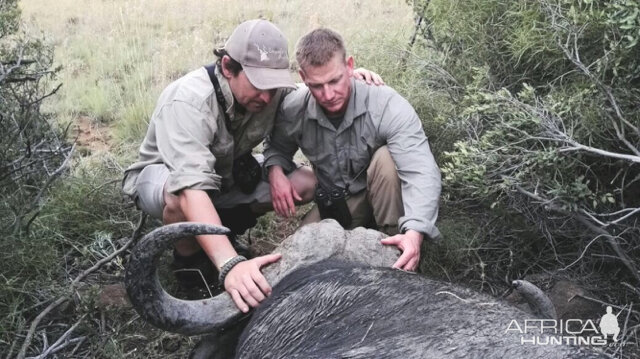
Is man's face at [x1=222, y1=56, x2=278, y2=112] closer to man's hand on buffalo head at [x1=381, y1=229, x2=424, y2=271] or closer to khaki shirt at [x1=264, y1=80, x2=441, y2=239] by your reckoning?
khaki shirt at [x1=264, y1=80, x2=441, y2=239]

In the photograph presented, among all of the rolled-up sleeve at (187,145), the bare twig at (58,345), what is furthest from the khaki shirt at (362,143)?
the bare twig at (58,345)

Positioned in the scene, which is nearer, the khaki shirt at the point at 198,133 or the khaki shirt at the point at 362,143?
the khaki shirt at the point at 198,133

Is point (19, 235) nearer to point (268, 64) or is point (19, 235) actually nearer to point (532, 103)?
point (268, 64)

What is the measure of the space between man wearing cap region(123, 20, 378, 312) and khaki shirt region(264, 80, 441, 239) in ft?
0.54

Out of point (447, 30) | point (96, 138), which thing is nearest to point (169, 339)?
point (447, 30)

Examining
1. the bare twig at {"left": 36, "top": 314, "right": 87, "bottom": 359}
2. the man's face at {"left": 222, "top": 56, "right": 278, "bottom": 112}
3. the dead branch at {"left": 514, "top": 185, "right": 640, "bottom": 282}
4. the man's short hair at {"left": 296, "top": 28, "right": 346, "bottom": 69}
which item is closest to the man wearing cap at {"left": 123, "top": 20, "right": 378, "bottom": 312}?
the man's face at {"left": 222, "top": 56, "right": 278, "bottom": 112}

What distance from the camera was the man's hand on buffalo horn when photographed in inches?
110

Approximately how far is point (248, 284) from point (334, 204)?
1.47 meters

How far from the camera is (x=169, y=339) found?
12.8ft

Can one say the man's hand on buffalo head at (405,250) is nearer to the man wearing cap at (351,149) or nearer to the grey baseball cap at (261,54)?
the man wearing cap at (351,149)

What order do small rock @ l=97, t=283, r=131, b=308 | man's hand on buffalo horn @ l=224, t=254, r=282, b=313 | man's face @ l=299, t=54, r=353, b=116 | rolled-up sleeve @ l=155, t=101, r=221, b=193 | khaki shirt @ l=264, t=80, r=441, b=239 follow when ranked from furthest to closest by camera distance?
small rock @ l=97, t=283, r=131, b=308, man's face @ l=299, t=54, r=353, b=116, khaki shirt @ l=264, t=80, r=441, b=239, rolled-up sleeve @ l=155, t=101, r=221, b=193, man's hand on buffalo horn @ l=224, t=254, r=282, b=313

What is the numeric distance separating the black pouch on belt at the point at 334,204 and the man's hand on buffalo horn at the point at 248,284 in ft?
4.31

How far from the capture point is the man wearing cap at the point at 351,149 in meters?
3.75

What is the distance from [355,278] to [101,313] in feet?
6.33
